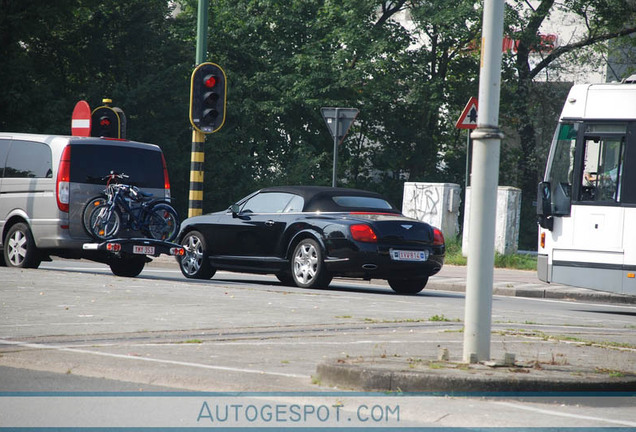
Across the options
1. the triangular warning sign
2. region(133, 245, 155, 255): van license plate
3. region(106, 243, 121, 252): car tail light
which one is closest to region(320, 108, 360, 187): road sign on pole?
the triangular warning sign

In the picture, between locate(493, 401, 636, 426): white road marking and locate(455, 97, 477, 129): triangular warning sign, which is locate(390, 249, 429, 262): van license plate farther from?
locate(493, 401, 636, 426): white road marking

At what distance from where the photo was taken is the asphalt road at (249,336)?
6730 millimetres

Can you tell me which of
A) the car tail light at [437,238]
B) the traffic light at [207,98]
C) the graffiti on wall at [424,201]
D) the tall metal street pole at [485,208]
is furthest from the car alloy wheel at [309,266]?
the graffiti on wall at [424,201]

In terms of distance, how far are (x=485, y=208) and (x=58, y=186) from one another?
9.86 meters

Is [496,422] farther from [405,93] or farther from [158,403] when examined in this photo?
[405,93]

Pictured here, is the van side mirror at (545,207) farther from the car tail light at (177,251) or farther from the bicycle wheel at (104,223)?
the bicycle wheel at (104,223)

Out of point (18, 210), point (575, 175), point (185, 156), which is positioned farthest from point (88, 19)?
point (575, 175)

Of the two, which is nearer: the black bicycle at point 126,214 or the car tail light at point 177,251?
the black bicycle at point 126,214

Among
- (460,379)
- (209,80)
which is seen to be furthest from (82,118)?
(460,379)

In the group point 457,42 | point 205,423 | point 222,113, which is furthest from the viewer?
point 457,42

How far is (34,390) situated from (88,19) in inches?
1202

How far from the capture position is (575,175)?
15.5 meters

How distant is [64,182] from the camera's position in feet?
52.0

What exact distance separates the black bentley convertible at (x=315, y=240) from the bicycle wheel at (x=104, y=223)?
1747 mm
